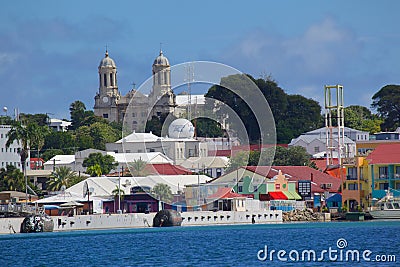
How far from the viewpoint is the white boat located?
91.4 m

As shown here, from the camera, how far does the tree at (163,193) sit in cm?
9739

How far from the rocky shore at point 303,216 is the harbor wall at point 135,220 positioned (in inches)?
49.8

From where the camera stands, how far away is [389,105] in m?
155

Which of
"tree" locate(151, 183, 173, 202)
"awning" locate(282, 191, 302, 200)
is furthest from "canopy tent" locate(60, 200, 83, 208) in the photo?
"awning" locate(282, 191, 302, 200)

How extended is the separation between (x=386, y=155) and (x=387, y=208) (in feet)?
18.2

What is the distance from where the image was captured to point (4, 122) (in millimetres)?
131750

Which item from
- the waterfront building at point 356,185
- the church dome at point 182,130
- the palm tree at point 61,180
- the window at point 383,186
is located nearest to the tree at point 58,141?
the church dome at point 182,130

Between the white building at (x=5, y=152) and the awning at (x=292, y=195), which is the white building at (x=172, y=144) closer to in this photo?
the white building at (x=5, y=152)

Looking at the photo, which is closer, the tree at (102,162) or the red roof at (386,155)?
the red roof at (386,155)

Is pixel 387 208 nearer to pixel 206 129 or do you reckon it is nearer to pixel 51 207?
pixel 51 207

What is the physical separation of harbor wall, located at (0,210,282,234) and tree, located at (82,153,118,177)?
36.3 meters

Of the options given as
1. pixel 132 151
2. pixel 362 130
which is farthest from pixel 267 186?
pixel 362 130

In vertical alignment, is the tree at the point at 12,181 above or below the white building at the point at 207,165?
below

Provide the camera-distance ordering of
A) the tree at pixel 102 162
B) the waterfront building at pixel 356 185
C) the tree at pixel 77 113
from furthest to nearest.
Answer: the tree at pixel 77 113 → the tree at pixel 102 162 → the waterfront building at pixel 356 185
